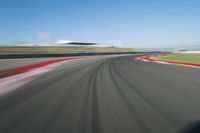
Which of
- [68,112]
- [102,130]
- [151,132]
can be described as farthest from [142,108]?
[68,112]

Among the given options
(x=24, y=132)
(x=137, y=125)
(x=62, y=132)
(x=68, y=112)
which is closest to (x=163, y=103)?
(x=137, y=125)

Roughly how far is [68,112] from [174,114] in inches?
91.9

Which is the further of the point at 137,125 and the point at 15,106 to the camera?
the point at 15,106

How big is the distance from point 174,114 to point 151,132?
1057 mm

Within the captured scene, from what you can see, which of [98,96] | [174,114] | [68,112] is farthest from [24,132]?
[174,114]

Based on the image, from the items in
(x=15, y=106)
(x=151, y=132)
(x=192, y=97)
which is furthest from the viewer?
(x=192, y=97)

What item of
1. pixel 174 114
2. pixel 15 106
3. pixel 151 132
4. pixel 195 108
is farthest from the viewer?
pixel 15 106

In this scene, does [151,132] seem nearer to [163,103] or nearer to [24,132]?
[163,103]

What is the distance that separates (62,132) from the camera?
8.76 feet

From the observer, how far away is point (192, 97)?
4562mm

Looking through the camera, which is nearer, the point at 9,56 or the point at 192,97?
the point at 192,97

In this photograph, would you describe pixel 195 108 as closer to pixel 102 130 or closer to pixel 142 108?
pixel 142 108

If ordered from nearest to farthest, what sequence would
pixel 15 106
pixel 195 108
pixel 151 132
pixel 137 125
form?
pixel 151 132
pixel 137 125
pixel 195 108
pixel 15 106

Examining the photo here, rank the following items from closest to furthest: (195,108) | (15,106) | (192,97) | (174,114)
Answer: (174,114) < (195,108) < (15,106) < (192,97)
